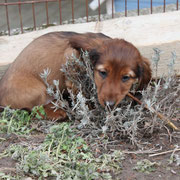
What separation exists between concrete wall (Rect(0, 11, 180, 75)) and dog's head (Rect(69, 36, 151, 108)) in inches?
40.0

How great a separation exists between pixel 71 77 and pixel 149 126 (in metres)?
0.99

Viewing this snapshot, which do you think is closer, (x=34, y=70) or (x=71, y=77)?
(x=71, y=77)

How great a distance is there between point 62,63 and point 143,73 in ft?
3.11

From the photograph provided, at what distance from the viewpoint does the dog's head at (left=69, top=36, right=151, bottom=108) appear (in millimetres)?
3234

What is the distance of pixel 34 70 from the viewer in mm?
4102

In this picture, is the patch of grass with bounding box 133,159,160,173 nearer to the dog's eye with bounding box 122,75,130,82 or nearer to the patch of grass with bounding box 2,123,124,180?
the patch of grass with bounding box 2,123,124,180

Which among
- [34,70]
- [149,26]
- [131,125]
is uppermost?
[149,26]

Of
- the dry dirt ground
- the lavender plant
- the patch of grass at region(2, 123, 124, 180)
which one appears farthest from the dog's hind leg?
the patch of grass at region(2, 123, 124, 180)

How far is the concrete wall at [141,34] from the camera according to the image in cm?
444

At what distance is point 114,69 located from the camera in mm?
3246

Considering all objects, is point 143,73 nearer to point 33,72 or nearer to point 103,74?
point 103,74

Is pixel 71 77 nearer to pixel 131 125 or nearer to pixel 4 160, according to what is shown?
pixel 131 125

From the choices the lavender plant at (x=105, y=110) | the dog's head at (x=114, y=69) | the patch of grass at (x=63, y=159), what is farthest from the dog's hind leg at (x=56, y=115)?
the dog's head at (x=114, y=69)

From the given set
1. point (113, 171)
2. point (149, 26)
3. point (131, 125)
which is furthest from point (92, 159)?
point (149, 26)
